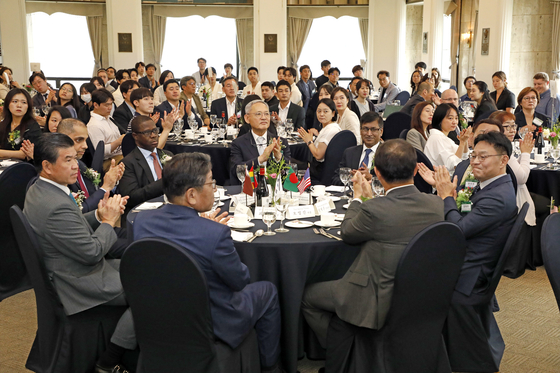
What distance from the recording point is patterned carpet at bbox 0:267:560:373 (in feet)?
11.1

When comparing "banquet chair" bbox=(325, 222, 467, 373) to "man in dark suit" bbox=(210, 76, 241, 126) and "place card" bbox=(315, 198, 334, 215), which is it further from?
"man in dark suit" bbox=(210, 76, 241, 126)

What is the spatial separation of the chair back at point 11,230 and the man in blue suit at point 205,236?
6.46ft

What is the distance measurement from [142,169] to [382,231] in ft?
7.78

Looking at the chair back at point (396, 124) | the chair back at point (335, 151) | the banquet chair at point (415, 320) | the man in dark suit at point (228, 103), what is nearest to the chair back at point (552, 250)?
the banquet chair at point (415, 320)

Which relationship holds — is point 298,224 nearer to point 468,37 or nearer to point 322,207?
point 322,207

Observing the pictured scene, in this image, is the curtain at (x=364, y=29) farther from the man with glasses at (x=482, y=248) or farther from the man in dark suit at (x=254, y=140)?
the man with glasses at (x=482, y=248)

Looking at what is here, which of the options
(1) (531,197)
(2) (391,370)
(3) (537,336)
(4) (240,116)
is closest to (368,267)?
(2) (391,370)

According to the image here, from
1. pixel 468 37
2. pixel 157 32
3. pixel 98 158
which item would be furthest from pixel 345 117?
pixel 157 32

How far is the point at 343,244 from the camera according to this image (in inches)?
119

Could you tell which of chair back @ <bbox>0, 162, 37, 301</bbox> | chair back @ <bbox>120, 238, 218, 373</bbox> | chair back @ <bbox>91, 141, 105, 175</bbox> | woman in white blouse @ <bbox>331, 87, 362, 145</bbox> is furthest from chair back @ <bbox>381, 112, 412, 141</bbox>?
chair back @ <bbox>120, 238, 218, 373</bbox>

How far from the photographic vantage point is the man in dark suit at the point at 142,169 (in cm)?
425

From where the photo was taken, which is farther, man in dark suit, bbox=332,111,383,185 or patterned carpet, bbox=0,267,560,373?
man in dark suit, bbox=332,111,383,185

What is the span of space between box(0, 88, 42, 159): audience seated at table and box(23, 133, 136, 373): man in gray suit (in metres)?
2.66

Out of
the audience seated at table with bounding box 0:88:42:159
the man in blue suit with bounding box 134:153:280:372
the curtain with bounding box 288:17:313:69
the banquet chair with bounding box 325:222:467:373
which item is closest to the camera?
the man in blue suit with bounding box 134:153:280:372
